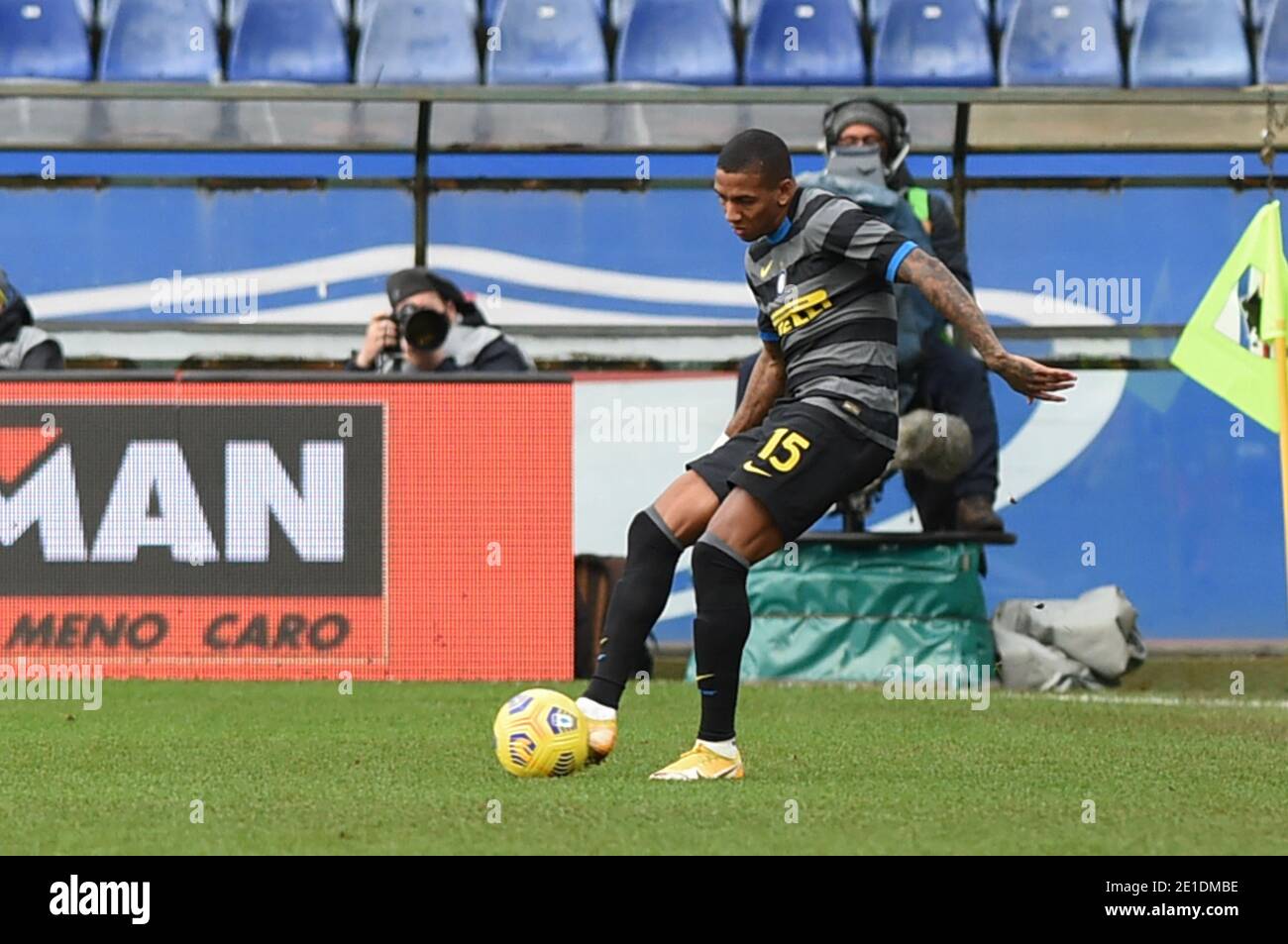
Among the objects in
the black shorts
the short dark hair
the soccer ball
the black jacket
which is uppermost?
the short dark hair

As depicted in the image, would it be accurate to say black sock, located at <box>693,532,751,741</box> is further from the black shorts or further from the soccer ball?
the soccer ball

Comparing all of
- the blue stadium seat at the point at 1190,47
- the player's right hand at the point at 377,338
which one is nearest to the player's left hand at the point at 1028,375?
the player's right hand at the point at 377,338

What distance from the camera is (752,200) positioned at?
20.2 ft

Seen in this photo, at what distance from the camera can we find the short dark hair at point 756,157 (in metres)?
6.12

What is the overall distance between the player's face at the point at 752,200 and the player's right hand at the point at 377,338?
4.75m

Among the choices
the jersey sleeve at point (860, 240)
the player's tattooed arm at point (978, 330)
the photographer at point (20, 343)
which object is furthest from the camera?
the photographer at point (20, 343)

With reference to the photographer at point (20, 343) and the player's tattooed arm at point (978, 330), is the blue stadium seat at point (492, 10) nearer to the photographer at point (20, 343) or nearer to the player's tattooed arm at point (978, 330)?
the photographer at point (20, 343)

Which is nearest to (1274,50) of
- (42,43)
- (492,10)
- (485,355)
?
(492,10)

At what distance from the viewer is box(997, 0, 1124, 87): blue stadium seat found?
14188 millimetres

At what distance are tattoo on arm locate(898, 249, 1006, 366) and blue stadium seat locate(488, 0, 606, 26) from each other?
866cm

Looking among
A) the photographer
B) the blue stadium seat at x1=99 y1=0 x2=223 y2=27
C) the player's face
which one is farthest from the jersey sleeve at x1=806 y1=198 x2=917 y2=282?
the blue stadium seat at x1=99 y1=0 x2=223 y2=27

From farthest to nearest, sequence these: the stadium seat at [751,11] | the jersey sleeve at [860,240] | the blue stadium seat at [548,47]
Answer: the stadium seat at [751,11]
the blue stadium seat at [548,47]
the jersey sleeve at [860,240]

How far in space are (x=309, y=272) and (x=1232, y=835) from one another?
8.43m

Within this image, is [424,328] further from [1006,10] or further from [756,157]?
[1006,10]
